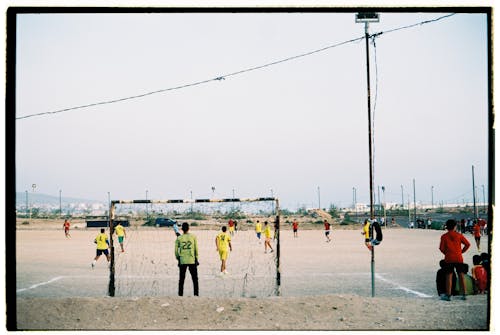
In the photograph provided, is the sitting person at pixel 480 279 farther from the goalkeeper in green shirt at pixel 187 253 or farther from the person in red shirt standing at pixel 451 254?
the goalkeeper in green shirt at pixel 187 253

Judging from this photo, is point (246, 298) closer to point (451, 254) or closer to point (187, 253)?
point (187, 253)

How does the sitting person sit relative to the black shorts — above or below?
below

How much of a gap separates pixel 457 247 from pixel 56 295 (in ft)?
29.7

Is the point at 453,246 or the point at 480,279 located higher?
the point at 453,246

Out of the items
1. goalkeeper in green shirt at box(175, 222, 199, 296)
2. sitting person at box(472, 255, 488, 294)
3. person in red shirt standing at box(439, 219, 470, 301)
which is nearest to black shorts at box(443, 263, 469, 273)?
person in red shirt standing at box(439, 219, 470, 301)

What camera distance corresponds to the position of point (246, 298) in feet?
34.4

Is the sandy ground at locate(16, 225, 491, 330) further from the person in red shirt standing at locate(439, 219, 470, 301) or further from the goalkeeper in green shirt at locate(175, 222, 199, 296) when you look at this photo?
the goalkeeper in green shirt at locate(175, 222, 199, 296)

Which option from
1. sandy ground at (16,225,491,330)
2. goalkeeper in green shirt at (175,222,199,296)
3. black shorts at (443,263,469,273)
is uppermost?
goalkeeper in green shirt at (175,222,199,296)

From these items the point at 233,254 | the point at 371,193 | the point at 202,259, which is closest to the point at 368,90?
the point at 371,193

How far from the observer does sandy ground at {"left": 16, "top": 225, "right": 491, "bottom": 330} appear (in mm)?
9039

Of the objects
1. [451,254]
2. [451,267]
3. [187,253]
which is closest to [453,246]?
[451,254]

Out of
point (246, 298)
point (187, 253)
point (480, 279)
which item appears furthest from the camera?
point (187, 253)

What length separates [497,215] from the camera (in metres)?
7.91

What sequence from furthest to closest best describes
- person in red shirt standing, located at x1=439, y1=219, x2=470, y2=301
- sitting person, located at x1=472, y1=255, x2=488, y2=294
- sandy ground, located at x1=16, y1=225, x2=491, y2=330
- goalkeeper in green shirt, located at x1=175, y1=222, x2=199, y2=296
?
goalkeeper in green shirt, located at x1=175, y1=222, x2=199, y2=296 < sitting person, located at x1=472, y1=255, x2=488, y2=294 < person in red shirt standing, located at x1=439, y1=219, x2=470, y2=301 < sandy ground, located at x1=16, y1=225, x2=491, y2=330
